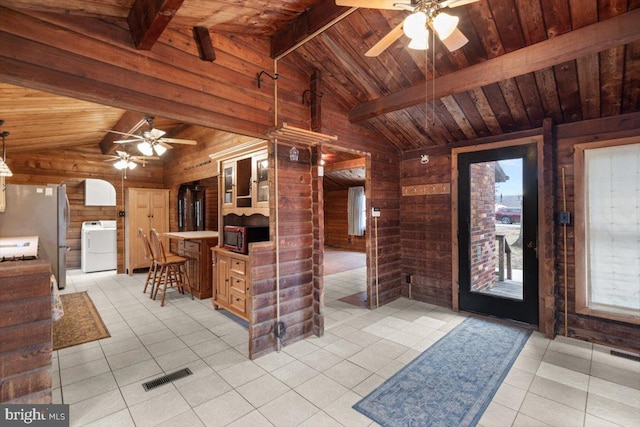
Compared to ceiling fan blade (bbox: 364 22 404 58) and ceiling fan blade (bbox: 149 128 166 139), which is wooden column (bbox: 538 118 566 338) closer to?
ceiling fan blade (bbox: 364 22 404 58)

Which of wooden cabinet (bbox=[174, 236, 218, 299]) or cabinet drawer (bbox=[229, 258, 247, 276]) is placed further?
wooden cabinet (bbox=[174, 236, 218, 299])

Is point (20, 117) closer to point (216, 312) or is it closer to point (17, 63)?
point (17, 63)

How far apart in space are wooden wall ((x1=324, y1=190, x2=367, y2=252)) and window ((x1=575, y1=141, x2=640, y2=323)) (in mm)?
6924

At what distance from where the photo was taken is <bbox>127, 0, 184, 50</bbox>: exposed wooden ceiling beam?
5.41 feet

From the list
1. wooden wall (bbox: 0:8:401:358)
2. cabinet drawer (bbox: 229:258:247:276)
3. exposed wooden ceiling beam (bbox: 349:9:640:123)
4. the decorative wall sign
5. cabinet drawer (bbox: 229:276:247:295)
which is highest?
exposed wooden ceiling beam (bbox: 349:9:640:123)

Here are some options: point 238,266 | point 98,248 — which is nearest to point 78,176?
point 98,248

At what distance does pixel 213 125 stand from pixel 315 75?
137 cm

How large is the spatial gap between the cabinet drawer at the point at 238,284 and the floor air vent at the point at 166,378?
1.01 metres

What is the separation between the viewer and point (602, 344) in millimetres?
2961

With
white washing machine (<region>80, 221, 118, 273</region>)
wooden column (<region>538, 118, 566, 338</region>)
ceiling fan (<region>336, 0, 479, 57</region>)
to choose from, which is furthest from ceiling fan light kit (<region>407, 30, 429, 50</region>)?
white washing machine (<region>80, 221, 118, 273</region>)

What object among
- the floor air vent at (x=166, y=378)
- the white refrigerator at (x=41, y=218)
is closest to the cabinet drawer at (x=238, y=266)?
the floor air vent at (x=166, y=378)

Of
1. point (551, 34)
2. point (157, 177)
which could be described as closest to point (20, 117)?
point (157, 177)

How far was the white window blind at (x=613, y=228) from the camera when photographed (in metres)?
2.84

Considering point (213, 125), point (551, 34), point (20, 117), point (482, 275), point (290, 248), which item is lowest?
point (482, 275)
